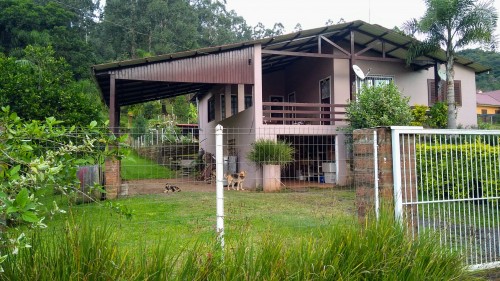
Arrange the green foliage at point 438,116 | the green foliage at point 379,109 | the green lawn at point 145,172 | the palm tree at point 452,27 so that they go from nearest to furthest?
the green lawn at point 145,172
the green foliage at point 379,109
the palm tree at point 452,27
the green foliage at point 438,116

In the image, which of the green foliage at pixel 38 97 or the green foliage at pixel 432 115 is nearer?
the green foliage at pixel 38 97

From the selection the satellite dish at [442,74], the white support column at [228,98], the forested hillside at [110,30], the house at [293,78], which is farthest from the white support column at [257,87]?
the forested hillside at [110,30]

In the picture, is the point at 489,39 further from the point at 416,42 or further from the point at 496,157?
the point at 496,157

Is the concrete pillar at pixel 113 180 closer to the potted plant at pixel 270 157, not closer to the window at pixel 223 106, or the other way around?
the potted plant at pixel 270 157

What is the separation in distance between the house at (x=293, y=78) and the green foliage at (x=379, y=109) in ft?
3.20

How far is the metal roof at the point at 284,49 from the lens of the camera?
1342cm

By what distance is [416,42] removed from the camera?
16.6 metres

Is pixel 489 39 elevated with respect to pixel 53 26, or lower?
lower

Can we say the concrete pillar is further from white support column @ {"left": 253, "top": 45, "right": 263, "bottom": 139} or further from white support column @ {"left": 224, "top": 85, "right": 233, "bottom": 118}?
white support column @ {"left": 224, "top": 85, "right": 233, "bottom": 118}

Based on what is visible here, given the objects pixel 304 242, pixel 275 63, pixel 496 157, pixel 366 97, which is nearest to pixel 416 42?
pixel 366 97

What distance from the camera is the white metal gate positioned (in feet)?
15.3

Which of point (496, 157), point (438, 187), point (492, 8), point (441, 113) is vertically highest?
point (492, 8)

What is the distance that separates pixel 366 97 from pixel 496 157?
9.32 meters

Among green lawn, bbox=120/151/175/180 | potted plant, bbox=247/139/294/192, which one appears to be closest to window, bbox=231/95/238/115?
potted plant, bbox=247/139/294/192
